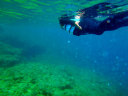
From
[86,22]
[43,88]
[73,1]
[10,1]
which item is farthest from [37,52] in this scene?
[86,22]

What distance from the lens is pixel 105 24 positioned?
6.50m

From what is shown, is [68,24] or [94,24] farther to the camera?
[68,24]

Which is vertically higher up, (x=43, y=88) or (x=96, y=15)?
(x=96, y=15)

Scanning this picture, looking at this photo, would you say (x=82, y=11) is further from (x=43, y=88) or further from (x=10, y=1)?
(x=10, y=1)

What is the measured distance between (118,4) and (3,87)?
1281 cm

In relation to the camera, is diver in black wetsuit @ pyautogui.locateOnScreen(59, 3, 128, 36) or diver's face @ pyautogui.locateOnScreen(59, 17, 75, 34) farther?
diver's face @ pyautogui.locateOnScreen(59, 17, 75, 34)

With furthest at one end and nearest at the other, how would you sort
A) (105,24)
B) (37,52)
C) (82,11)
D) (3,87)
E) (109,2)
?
(37,52) < (82,11) < (109,2) < (3,87) < (105,24)

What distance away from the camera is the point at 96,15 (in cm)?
1427

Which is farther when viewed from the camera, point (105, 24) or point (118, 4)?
point (118, 4)

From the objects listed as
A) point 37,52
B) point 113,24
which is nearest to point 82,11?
point 113,24

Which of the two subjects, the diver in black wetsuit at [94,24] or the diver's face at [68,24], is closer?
the diver in black wetsuit at [94,24]

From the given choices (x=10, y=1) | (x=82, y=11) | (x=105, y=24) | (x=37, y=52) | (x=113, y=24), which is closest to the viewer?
(x=105, y=24)

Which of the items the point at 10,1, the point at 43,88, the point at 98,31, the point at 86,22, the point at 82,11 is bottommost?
the point at 43,88

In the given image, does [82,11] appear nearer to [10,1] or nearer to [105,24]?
[105,24]
